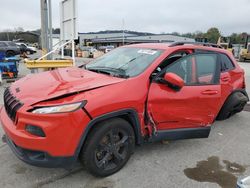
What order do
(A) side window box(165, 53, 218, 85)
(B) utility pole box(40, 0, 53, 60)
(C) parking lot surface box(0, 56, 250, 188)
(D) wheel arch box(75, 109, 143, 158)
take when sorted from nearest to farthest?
(D) wheel arch box(75, 109, 143, 158) → (C) parking lot surface box(0, 56, 250, 188) → (A) side window box(165, 53, 218, 85) → (B) utility pole box(40, 0, 53, 60)

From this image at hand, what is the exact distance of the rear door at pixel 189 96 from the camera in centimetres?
382

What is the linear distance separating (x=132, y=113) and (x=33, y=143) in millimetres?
1248

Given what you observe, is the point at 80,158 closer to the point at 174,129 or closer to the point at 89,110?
the point at 89,110

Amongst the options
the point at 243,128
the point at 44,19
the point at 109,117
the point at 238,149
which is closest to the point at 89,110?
the point at 109,117

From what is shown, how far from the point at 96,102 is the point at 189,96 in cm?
160

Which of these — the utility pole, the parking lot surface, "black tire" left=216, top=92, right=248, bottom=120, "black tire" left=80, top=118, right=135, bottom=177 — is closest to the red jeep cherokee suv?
"black tire" left=80, top=118, right=135, bottom=177

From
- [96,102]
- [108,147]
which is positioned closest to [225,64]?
[108,147]

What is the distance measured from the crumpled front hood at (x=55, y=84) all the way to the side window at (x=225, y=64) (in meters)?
2.52

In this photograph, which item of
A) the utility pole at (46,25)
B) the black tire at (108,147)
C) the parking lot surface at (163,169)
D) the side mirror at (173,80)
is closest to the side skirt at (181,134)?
the parking lot surface at (163,169)

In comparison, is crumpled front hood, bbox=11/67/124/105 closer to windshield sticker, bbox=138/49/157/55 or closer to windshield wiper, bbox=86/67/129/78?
windshield wiper, bbox=86/67/129/78

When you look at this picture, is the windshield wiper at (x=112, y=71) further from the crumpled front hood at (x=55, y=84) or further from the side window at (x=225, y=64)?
the side window at (x=225, y=64)

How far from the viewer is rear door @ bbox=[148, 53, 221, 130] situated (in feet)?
12.5

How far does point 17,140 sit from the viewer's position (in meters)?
3.03

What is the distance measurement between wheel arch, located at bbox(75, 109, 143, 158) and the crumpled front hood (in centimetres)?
38
